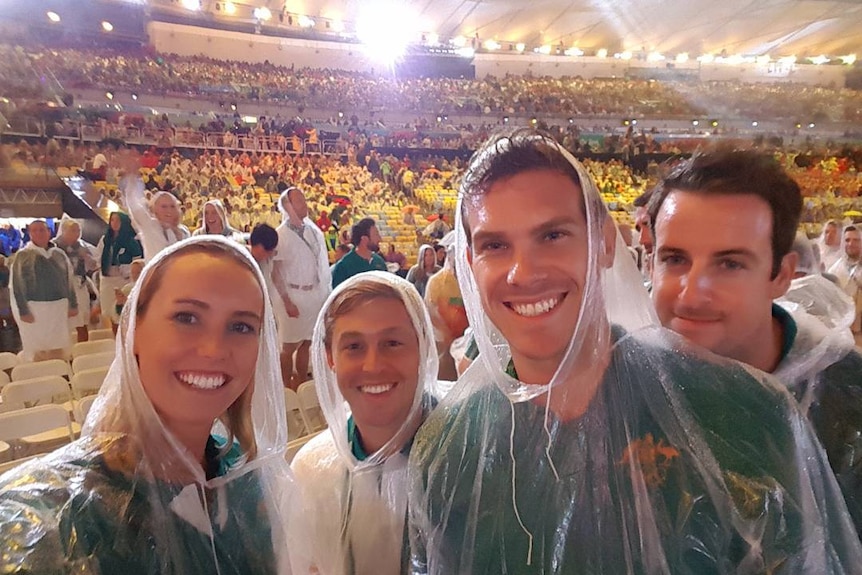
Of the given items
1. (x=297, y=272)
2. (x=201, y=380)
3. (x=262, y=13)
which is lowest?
(x=201, y=380)

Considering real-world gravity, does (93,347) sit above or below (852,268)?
below

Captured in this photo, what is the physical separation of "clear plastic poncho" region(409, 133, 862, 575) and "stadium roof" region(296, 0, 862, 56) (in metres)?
7.96

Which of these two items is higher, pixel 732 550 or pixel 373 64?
pixel 373 64

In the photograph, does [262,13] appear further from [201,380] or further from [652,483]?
[652,483]

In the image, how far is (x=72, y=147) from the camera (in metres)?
6.75

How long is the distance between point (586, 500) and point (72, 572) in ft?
2.11

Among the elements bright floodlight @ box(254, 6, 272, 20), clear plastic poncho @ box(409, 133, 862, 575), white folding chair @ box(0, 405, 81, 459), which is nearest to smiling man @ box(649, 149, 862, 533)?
clear plastic poncho @ box(409, 133, 862, 575)

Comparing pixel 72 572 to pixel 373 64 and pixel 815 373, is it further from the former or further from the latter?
pixel 373 64

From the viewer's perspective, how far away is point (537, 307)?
2.42 feet

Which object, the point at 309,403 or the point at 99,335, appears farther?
the point at 99,335


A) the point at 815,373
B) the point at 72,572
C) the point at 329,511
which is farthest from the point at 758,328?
the point at 72,572

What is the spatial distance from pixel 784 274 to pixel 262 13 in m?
7.71

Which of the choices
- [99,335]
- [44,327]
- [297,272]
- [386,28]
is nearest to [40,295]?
[44,327]

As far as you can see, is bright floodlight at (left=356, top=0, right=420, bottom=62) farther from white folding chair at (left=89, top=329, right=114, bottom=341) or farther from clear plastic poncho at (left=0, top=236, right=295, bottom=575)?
clear plastic poncho at (left=0, top=236, right=295, bottom=575)
